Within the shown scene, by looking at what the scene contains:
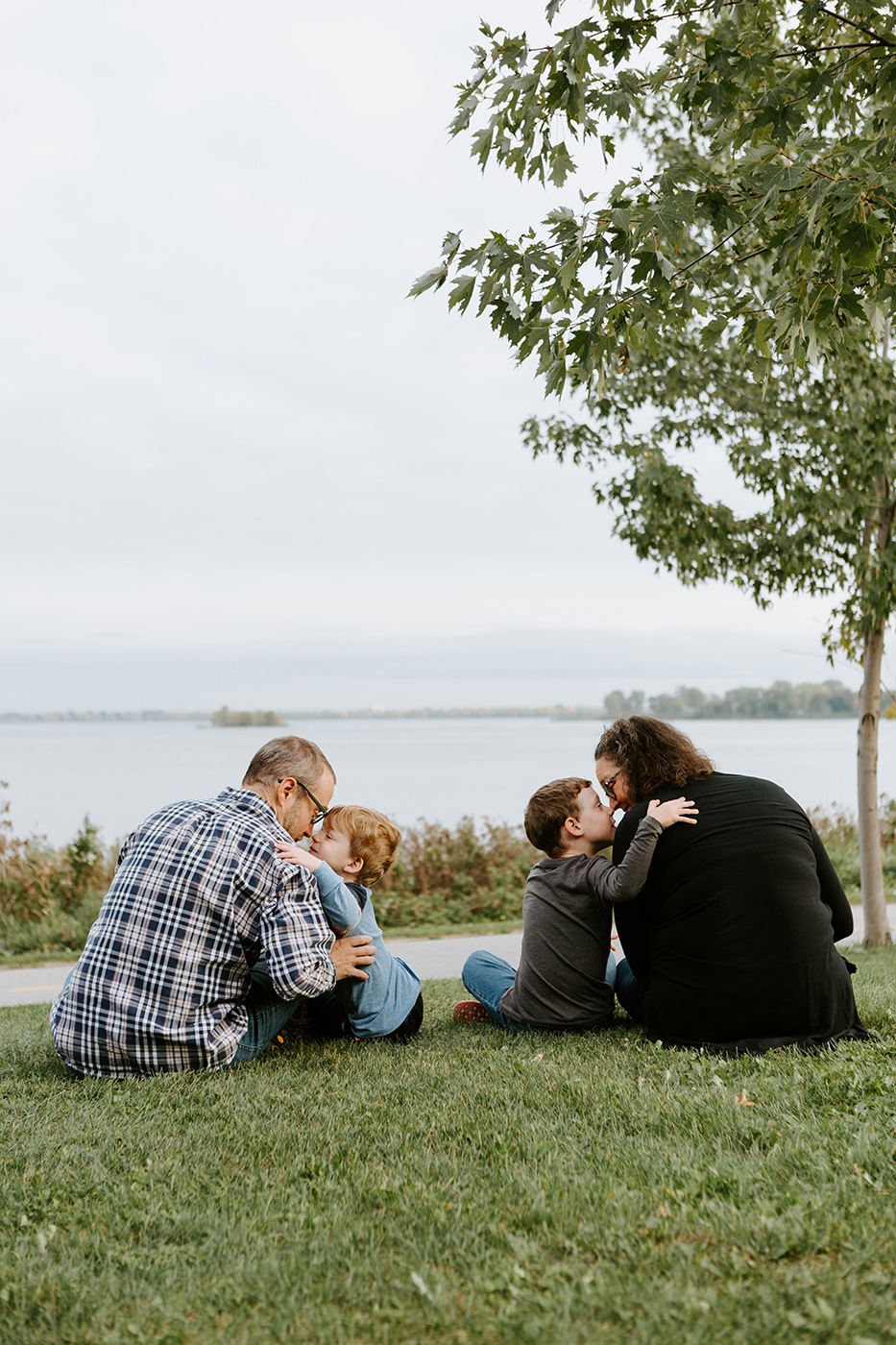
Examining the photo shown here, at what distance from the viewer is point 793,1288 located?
2.21 metres

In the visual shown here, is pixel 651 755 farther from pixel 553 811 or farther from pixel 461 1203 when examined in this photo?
pixel 461 1203

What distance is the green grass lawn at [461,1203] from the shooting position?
7.14 feet

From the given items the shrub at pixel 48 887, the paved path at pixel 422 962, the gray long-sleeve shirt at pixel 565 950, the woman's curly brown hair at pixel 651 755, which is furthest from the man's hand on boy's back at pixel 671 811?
the shrub at pixel 48 887

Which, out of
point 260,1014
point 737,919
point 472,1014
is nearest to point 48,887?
point 472,1014

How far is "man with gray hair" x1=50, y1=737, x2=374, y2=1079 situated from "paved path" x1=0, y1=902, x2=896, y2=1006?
3.59 m

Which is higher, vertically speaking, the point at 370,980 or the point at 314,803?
the point at 314,803

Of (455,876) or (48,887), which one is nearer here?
(48,887)

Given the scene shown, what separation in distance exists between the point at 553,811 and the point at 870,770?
16.3 ft

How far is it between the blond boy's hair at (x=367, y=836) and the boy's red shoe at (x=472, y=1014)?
107cm

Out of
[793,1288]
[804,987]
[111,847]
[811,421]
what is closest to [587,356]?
[804,987]

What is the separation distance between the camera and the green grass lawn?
2.18 metres

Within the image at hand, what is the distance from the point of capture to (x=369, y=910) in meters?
4.64

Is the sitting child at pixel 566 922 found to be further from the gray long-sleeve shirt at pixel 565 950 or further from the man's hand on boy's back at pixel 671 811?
the man's hand on boy's back at pixel 671 811

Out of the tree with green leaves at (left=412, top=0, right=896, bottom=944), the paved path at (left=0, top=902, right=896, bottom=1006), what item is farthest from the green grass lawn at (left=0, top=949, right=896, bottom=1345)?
the paved path at (left=0, top=902, right=896, bottom=1006)
